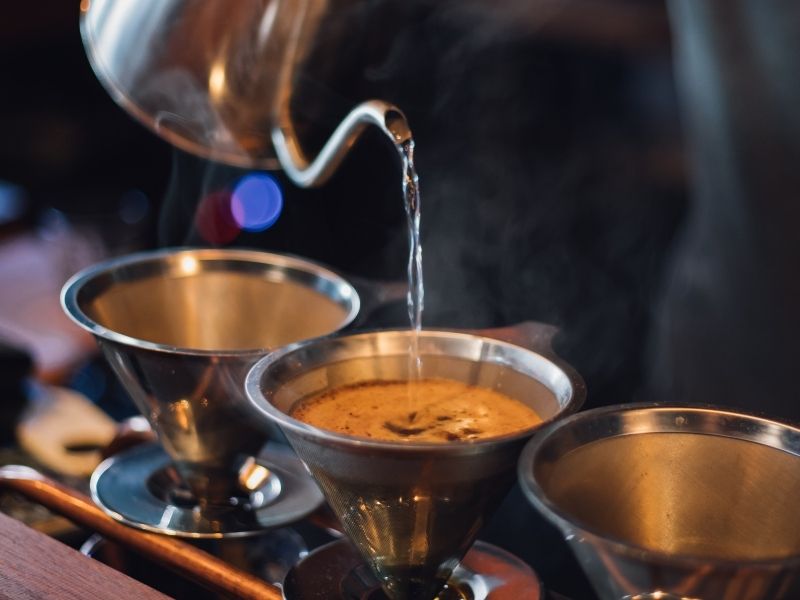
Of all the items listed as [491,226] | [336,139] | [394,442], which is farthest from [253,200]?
[394,442]

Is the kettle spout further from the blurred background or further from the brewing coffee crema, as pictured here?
the brewing coffee crema

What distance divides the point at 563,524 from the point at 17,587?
0.75 metres

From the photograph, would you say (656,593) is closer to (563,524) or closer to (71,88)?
(563,524)

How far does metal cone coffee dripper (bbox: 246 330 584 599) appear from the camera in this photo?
3.46 ft

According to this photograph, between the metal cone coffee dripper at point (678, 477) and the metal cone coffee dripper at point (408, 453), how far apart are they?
0.20 ft

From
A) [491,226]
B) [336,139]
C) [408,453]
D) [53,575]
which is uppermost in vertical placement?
[336,139]

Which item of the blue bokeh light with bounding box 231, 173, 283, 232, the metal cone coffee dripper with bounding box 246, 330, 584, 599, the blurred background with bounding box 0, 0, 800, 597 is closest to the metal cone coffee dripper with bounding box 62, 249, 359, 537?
the metal cone coffee dripper with bounding box 246, 330, 584, 599

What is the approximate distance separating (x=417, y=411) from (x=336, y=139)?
1.51ft

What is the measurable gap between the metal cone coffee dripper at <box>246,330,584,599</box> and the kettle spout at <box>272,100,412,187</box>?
29cm

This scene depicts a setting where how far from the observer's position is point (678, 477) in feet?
3.60

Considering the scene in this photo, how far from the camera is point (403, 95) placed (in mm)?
2348

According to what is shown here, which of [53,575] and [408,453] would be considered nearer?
[408,453]

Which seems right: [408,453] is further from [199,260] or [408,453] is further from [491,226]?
[491,226]

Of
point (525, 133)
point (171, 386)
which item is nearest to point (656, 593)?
point (171, 386)
